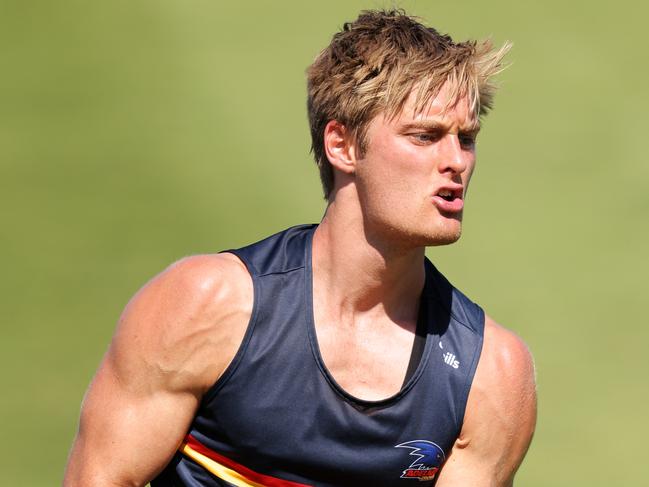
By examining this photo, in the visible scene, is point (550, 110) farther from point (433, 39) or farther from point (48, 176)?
point (433, 39)

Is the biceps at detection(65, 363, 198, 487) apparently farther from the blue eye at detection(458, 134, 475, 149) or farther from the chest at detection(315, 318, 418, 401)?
the blue eye at detection(458, 134, 475, 149)

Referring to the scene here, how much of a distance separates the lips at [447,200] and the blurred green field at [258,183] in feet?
13.2

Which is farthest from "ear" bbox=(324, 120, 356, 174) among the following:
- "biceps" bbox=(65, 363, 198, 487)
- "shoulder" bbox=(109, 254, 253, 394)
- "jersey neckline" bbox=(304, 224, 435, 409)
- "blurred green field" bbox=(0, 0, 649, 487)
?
"blurred green field" bbox=(0, 0, 649, 487)

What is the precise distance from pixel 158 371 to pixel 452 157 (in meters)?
1.11

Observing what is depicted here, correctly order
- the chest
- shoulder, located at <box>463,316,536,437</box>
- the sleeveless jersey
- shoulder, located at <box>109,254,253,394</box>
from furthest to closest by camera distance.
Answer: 1. shoulder, located at <box>463,316,536,437</box>
2. the chest
3. the sleeveless jersey
4. shoulder, located at <box>109,254,253,394</box>

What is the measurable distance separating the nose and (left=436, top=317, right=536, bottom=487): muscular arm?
2.04 ft

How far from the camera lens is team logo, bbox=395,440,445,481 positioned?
4438 mm

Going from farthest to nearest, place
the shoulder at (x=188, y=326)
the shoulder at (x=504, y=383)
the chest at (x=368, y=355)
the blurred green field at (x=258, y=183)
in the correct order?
the blurred green field at (x=258, y=183) < the shoulder at (x=504, y=383) < the chest at (x=368, y=355) < the shoulder at (x=188, y=326)

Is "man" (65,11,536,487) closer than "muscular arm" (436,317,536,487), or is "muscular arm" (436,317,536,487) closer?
"man" (65,11,536,487)

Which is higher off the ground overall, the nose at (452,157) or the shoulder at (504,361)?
the nose at (452,157)

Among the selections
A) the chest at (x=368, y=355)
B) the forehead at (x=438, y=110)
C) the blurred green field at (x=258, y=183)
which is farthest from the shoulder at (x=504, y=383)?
the blurred green field at (x=258, y=183)

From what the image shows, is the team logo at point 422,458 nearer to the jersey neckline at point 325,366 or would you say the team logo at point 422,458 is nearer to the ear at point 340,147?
the jersey neckline at point 325,366

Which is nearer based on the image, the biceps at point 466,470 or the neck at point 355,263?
the neck at point 355,263

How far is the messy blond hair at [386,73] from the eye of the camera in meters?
4.33
